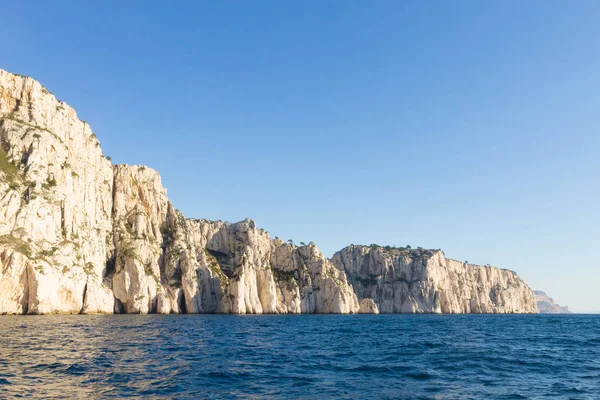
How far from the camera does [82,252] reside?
109000mm

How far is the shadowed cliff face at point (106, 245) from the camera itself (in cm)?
8850

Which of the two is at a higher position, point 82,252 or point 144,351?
point 82,252

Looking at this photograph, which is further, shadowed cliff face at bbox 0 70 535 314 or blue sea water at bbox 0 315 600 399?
shadowed cliff face at bbox 0 70 535 314

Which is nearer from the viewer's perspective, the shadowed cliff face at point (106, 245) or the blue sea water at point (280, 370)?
the blue sea water at point (280, 370)

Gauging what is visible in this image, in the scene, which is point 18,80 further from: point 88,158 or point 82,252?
point 82,252

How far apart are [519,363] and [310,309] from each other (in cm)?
14536

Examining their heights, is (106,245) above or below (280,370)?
above

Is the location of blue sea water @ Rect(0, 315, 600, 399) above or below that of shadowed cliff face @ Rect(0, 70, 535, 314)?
below

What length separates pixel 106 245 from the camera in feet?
420

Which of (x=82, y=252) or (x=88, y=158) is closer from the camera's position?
(x=82, y=252)

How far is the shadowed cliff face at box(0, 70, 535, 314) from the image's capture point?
290ft

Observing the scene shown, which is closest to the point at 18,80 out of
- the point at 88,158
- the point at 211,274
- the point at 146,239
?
the point at 88,158

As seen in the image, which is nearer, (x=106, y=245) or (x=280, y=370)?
(x=280, y=370)

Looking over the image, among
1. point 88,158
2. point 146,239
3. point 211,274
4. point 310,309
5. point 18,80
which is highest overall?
point 18,80
